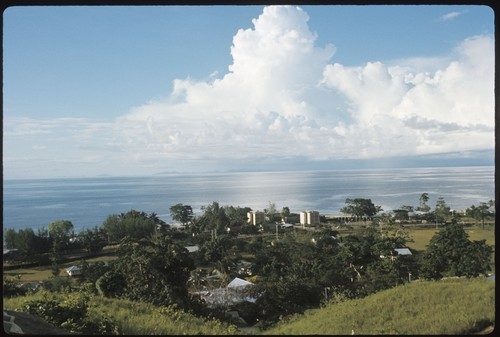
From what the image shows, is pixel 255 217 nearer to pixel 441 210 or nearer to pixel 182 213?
pixel 182 213

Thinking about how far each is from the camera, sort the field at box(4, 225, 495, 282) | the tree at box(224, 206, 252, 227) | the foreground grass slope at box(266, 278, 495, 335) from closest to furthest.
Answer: the foreground grass slope at box(266, 278, 495, 335) < the field at box(4, 225, 495, 282) < the tree at box(224, 206, 252, 227)

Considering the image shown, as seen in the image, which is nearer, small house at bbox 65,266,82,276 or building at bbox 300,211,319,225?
small house at bbox 65,266,82,276

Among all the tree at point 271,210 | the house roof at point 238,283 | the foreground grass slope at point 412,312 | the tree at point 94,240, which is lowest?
the foreground grass slope at point 412,312

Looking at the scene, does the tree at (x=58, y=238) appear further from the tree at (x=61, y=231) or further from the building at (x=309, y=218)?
the building at (x=309, y=218)

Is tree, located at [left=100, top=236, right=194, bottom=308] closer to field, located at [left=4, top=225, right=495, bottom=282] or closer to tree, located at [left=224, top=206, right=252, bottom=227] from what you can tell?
field, located at [left=4, top=225, right=495, bottom=282]

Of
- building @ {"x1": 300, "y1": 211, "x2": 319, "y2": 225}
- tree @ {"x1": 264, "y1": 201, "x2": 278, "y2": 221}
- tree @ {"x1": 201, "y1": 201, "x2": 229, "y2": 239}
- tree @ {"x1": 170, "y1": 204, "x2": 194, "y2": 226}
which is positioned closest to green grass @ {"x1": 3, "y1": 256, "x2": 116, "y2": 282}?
tree @ {"x1": 170, "y1": 204, "x2": 194, "y2": 226}

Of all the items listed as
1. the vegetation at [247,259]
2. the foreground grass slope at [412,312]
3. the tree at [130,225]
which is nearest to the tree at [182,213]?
the vegetation at [247,259]

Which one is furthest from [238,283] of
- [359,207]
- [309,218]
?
[359,207]

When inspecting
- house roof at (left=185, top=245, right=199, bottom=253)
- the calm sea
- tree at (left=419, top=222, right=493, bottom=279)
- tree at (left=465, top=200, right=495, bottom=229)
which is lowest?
tree at (left=419, top=222, right=493, bottom=279)
